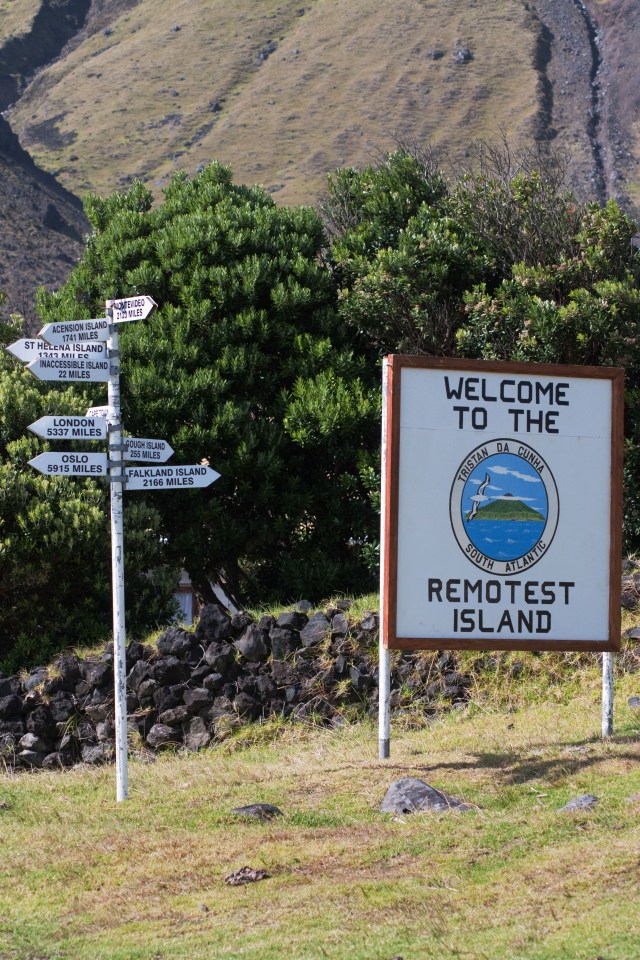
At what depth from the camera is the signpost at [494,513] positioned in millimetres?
9000

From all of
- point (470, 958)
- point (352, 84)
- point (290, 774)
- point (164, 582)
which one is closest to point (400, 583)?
point (290, 774)

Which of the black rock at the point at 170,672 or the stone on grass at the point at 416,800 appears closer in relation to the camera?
the stone on grass at the point at 416,800

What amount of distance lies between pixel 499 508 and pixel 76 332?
340 cm

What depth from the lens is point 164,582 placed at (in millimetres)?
14133

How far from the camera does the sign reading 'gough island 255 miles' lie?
9008 mm

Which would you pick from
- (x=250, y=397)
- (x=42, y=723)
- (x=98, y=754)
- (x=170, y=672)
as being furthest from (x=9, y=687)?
(x=250, y=397)

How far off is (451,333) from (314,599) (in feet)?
13.1

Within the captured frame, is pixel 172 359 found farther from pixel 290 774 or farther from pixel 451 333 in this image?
pixel 290 774

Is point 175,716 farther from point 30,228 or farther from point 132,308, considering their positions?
point 30,228

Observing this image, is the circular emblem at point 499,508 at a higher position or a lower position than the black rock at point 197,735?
higher

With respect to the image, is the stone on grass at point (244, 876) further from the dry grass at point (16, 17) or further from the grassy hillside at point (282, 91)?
the dry grass at point (16, 17)

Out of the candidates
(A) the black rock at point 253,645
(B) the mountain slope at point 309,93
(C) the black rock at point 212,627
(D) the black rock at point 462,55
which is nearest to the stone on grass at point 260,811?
(A) the black rock at point 253,645

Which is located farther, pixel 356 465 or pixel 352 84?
pixel 352 84

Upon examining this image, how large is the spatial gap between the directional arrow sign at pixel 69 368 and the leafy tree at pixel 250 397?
5.52 metres
